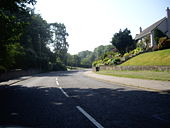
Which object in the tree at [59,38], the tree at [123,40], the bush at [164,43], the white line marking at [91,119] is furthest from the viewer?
the tree at [59,38]

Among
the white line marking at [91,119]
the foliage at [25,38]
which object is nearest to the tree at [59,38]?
the foliage at [25,38]

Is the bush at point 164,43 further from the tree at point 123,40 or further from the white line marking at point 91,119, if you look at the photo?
the white line marking at point 91,119

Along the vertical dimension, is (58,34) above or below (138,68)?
above

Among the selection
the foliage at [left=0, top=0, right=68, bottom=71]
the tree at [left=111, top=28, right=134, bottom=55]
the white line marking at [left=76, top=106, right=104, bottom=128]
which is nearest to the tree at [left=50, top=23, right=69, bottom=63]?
the foliage at [left=0, top=0, right=68, bottom=71]

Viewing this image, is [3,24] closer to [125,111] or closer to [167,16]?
[125,111]

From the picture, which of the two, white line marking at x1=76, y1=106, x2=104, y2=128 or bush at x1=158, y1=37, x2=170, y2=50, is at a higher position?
bush at x1=158, y1=37, x2=170, y2=50

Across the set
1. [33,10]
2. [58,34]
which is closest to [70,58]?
[58,34]

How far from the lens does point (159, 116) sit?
17.8 feet

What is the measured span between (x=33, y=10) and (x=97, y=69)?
36410 mm

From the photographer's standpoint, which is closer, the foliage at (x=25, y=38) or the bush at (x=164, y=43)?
the foliage at (x=25, y=38)

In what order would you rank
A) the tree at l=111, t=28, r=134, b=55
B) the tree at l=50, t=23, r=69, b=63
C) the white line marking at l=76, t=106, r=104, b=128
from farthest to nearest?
the tree at l=50, t=23, r=69, b=63
the tree at l=111, t=28, r=134, b=55
the white line marking at l=76, t=106, r=104, b=128

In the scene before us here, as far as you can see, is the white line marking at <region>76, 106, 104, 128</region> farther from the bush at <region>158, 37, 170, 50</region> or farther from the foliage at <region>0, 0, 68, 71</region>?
the bush at <region>158, 37, 170, 50</region>

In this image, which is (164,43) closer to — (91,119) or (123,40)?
(123,40)

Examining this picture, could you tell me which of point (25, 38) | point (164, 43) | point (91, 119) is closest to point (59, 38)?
point (25, 38)
